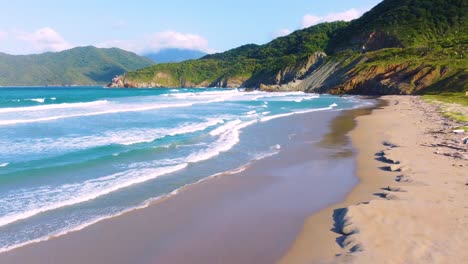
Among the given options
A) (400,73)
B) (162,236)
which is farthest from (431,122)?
(400,73)

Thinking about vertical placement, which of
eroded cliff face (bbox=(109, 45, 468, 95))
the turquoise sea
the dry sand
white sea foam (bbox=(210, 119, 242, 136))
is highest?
eroded cliff face (bbox=(109, 45, 468, 95))

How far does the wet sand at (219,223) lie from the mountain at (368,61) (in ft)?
141

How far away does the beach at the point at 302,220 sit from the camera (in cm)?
699

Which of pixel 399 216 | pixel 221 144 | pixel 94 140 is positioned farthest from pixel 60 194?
pixel 94 140

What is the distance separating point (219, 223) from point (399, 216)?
12.3 ft

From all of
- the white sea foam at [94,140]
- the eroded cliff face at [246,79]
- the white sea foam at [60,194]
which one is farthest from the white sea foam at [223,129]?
the eroded cliff face at [246,79]

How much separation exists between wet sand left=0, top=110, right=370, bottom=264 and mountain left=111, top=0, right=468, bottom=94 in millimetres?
43106

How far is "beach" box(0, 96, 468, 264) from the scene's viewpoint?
6.99 metres

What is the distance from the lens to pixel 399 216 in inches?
325

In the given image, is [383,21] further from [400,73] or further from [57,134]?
[57,134]

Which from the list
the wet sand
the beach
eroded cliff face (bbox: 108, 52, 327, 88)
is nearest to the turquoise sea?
the wet sand

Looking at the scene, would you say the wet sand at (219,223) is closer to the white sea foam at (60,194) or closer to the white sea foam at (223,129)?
the white sea foam at (60,194)

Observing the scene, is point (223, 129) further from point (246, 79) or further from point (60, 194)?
point (246, 79)

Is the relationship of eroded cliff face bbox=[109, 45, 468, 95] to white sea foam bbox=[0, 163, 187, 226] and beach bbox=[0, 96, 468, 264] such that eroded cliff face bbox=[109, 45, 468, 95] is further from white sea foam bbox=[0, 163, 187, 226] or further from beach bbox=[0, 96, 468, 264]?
white sea foam bbox=[0, 163, 187, 226]
